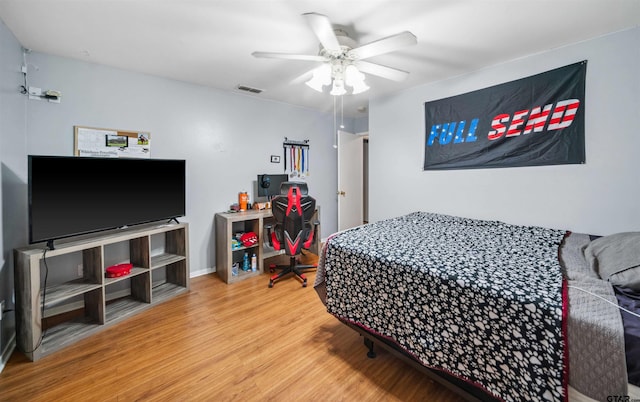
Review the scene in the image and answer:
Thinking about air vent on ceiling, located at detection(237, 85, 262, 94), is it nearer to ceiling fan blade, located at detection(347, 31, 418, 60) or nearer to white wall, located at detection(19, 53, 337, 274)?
white wall, located at detection(19, 53, 337, 274)

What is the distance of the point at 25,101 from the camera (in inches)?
86.9

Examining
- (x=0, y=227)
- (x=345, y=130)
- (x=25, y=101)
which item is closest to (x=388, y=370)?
(x=0, y=227)

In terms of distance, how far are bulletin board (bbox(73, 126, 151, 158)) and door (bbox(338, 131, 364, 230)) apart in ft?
9.38

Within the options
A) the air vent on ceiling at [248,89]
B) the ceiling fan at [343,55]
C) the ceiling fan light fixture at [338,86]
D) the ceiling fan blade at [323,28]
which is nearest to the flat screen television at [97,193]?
the air vent on ceiling at [248,89]

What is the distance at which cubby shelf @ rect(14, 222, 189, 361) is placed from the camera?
1807 mm

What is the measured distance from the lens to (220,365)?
177 centimetres

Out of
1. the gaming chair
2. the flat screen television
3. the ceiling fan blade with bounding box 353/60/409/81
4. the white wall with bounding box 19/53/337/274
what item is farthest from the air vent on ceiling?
the ceiling fan blade with bounding box 353/60/409/81

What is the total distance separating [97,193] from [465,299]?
9.47ft

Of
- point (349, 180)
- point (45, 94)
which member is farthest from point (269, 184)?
point (45, 94)

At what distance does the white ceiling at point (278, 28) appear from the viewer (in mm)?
1731

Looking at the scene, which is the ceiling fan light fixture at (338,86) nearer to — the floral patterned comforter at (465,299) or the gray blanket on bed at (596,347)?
the floral patterned comforter at (465,299)

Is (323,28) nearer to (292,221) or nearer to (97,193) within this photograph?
(292,221)

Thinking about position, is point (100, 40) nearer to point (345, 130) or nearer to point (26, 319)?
point (26, 319)

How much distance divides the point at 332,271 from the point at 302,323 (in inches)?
26.5
